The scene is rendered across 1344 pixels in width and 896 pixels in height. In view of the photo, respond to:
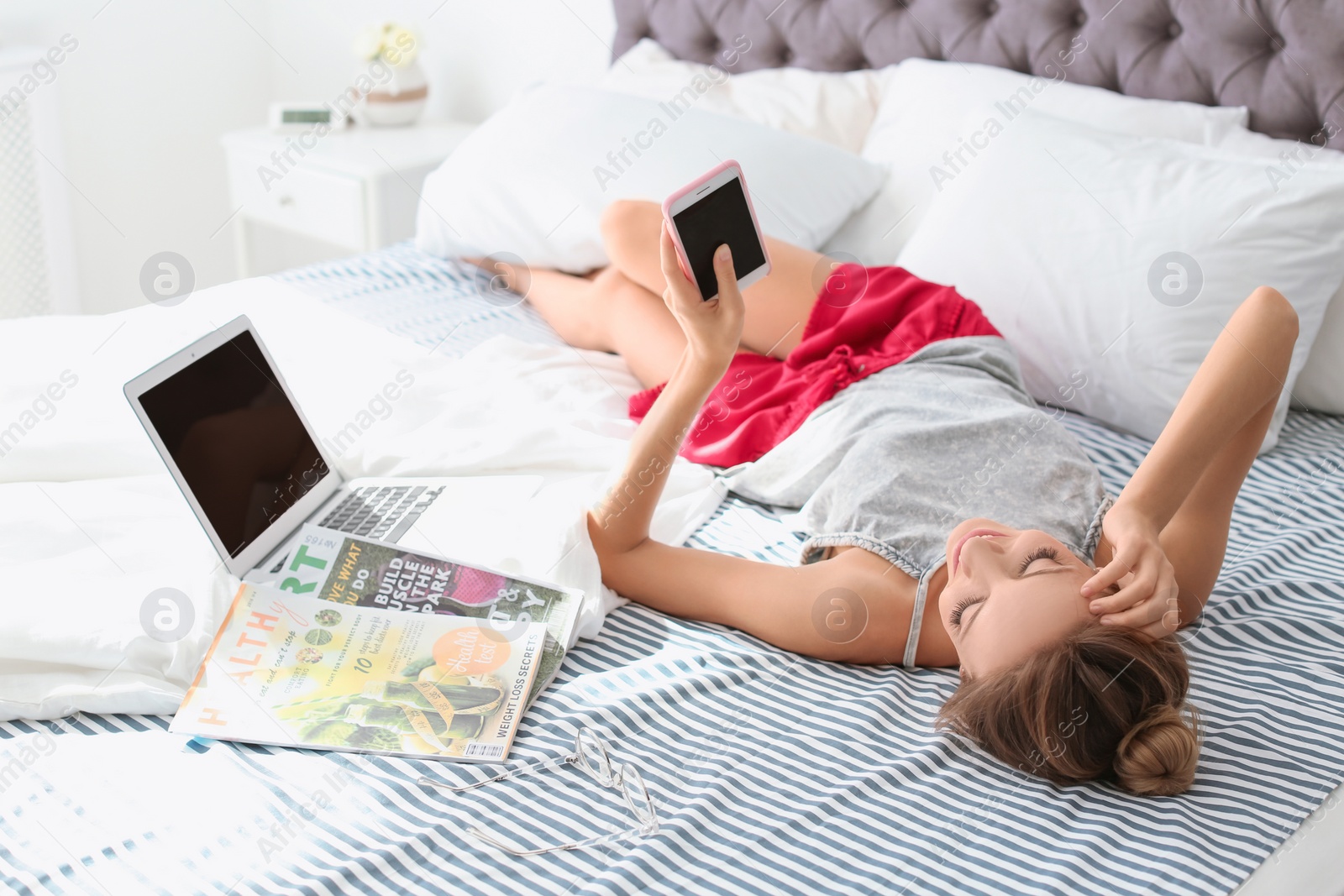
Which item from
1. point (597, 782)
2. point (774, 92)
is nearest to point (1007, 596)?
point (597, 782)

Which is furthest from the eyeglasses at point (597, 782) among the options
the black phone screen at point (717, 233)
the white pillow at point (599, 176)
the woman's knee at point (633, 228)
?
the white pillow at point (599, 176)

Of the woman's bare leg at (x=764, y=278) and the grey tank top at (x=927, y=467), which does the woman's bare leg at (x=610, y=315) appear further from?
the grey tank top at (x=927, y=467)

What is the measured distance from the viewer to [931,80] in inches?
73.9

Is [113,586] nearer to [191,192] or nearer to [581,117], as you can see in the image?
[581,117]

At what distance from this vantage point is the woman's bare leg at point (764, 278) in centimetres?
155

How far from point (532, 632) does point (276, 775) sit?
0.27m

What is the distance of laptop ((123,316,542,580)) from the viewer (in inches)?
40.9

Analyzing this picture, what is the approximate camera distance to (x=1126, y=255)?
4.85 ft

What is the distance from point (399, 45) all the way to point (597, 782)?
2.15m

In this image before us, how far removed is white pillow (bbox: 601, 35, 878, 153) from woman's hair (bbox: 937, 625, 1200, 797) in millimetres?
1310

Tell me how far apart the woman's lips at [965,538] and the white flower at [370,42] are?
2.07 m

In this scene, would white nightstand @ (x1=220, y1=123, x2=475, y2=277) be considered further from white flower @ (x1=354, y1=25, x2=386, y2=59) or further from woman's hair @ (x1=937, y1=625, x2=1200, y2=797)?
woman's hair @ (x1=937, y1=625, x2=1200, y2=797)

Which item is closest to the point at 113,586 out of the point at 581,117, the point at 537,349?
the point at 537,349

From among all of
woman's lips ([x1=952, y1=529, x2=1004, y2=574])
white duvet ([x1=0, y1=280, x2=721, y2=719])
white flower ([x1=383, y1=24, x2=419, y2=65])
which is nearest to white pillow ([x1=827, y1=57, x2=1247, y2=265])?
white duvet ([x1=0, y1=280, x2=721, y2=719])
